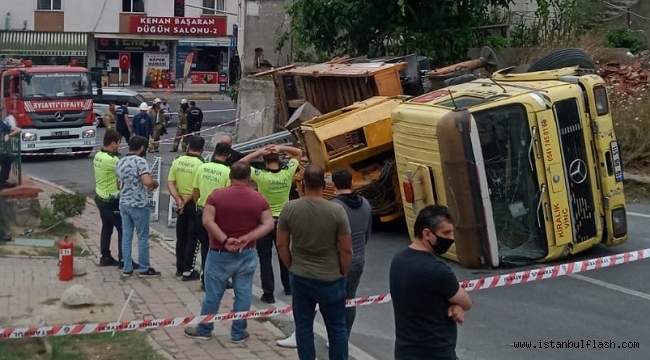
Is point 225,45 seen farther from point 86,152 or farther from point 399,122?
point 399,122

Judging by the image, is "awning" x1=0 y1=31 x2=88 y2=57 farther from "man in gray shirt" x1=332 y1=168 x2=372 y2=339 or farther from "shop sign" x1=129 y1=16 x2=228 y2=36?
"man in gray shirt" x1=332 y1=168 x2=372 y2=339

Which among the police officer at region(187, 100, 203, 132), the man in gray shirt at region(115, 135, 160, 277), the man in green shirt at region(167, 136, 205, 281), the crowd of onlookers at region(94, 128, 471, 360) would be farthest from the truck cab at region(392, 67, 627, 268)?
the police officer at region(187, 100, 203, 132)

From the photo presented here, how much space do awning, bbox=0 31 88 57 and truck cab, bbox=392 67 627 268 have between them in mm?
43784

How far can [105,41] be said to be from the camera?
53.1 meters

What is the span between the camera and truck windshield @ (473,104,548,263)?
34.3 ft

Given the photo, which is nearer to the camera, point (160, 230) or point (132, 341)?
point (132, 341)

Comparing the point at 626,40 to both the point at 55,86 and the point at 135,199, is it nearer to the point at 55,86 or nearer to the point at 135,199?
the point at 55,86

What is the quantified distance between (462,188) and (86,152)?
17054 millimetres

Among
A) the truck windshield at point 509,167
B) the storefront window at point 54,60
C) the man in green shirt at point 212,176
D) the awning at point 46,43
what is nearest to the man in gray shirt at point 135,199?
the man in green shirt at point 212,176

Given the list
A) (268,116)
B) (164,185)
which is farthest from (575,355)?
(268,116)

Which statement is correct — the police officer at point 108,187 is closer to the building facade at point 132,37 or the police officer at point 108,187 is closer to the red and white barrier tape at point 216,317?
the red and white barrier tape at point 216,317

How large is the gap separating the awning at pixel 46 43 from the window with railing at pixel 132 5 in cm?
254

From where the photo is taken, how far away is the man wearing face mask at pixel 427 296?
527 cm

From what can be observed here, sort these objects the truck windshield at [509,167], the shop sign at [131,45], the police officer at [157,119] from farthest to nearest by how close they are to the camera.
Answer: the shop sign at [131,45] → the police officer at [157,119] → the truck windshield at [509,167]
